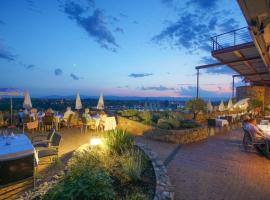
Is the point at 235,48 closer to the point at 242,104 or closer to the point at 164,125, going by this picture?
the point at 242,104

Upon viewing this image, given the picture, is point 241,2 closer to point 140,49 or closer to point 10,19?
point 10,19

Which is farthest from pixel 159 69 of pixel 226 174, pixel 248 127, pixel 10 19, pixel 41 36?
pixel 226 174

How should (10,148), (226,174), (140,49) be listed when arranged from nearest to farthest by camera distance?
(10,148) < (226,174) < (140,49)

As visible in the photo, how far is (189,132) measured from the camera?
864cm

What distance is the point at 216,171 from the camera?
505cm

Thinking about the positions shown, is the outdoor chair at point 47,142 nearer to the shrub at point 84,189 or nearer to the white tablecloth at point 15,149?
the white tablecloth at point 15,149

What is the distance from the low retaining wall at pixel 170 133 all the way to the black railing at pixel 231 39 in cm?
749

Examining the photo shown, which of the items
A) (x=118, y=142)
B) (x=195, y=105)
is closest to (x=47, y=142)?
(x=118, y=142)

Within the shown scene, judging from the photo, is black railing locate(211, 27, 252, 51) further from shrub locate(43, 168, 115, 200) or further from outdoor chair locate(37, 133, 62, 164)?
shrub locate(43, 168, 115, 200)

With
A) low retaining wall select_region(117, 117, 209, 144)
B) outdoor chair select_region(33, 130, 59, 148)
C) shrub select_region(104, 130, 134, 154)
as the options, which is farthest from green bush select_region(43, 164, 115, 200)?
low retaining wall select_region(117, 117, 209, 144)

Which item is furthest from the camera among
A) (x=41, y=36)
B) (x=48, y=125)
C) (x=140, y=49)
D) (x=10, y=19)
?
(x=140, y=49)

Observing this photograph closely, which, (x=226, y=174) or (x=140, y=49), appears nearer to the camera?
(x=226, y=174)

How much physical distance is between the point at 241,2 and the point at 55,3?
Answer: 9.92 m

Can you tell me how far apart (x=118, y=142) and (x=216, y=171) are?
252cm
